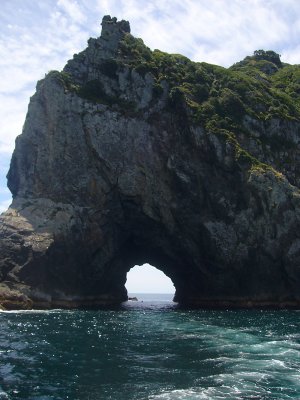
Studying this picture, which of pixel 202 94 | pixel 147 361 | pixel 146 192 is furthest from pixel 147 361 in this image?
pixel 202 94

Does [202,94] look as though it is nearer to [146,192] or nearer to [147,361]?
[146,192]

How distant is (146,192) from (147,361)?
1570 inches

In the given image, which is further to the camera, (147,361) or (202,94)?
(202,94)

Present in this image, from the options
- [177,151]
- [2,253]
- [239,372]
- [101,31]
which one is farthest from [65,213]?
[239,372]

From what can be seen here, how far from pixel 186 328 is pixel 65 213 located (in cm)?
2807

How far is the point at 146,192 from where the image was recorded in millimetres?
62562

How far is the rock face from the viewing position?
59.3m

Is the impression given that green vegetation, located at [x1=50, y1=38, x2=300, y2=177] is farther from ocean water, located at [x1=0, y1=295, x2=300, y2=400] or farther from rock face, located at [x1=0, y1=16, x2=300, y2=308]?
ocean water, located at [x1=0, y1=295, x2=300, y2=400]

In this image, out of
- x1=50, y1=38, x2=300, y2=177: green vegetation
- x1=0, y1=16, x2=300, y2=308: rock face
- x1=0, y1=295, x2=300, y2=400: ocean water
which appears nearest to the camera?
x1=0, y1=295, x2=300, y2=400: ocean water

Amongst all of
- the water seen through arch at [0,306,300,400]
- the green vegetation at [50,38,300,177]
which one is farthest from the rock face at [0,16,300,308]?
the water seen through arch at [0,306,300,400]

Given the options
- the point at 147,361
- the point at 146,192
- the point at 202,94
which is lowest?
the point at 147,361

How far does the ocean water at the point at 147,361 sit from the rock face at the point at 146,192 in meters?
21.5

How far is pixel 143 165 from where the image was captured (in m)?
63.3

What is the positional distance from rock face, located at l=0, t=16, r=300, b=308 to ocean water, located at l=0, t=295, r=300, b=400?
21.5 m
